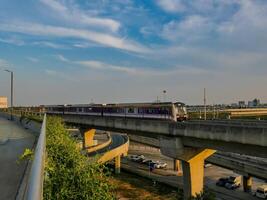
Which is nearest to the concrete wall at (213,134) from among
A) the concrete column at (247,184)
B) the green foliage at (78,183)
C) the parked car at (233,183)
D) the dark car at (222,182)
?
the green foliage at (78,183)

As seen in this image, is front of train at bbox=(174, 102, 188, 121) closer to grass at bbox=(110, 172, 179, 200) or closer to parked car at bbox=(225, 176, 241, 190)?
grass at bbox=(110, 172, 179, 200)

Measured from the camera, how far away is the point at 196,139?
34.5 m

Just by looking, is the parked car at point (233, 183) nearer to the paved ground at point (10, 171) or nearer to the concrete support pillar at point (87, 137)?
the concrete support pillar at point (87, 137)

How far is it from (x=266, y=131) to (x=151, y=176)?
1701 inches

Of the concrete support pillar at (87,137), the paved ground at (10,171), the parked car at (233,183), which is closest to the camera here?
the paved ground at (10,171)

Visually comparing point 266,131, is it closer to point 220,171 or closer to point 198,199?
point 198,199

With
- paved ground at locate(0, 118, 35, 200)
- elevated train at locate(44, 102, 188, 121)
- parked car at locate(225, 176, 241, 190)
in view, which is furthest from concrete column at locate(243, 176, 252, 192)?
paved ground at locate(0, 118, 35, 200)

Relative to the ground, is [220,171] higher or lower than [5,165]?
lower

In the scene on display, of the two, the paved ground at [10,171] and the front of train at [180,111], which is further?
the front of train at [180,111]

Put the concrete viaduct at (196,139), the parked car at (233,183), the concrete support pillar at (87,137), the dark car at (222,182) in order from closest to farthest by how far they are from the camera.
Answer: the concrete viaduct at (196,139), the parked car at (233,183), the dark car at (222,182), the concrete support pillar at (87,137)

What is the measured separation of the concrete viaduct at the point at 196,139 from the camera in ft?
90.0

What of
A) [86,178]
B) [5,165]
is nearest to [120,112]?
[5,165]

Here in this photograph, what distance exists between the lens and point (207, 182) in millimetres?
64938

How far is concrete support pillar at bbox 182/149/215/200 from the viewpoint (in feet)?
123
